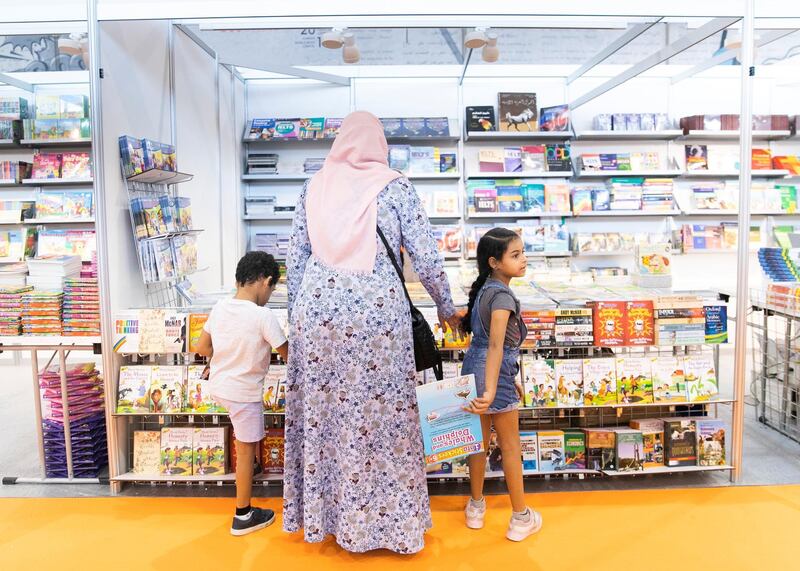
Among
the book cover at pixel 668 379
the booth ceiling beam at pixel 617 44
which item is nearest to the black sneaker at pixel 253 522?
the book cover at pixel 668 379

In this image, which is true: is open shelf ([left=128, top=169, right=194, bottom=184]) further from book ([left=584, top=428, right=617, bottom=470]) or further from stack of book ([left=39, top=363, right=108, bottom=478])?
book ([left=584, top=428, right=617, bottom=470])

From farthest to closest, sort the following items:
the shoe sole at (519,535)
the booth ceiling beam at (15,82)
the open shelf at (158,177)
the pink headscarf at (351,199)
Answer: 1. the booth ceiling beam at (15,82)
2. the open shelf at (158,177)
3. the shoe sole at (519,535)
4. the pink headscarf at (351,199)

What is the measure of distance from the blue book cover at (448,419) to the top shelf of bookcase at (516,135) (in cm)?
407

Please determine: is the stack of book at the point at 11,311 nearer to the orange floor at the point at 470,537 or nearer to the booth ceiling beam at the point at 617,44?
the orange floor at the point at 470,537

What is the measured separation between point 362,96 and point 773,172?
166 inches

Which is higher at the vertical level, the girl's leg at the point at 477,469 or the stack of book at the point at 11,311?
the stack of book at the point at 11,311

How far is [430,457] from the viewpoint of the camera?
7.94 ft

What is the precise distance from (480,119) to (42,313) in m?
4.32

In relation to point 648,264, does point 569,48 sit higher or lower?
higher

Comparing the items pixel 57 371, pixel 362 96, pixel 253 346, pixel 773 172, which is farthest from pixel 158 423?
pixel 773 172

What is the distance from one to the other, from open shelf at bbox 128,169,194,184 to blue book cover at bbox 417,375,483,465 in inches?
78.4

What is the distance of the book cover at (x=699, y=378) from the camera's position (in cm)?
315

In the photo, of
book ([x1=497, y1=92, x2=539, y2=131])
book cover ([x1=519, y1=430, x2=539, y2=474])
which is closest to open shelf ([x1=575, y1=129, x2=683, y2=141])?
book ([x1=497, y1=92, x2=539, y2=131])

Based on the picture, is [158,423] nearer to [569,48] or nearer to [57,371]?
[57,371]
